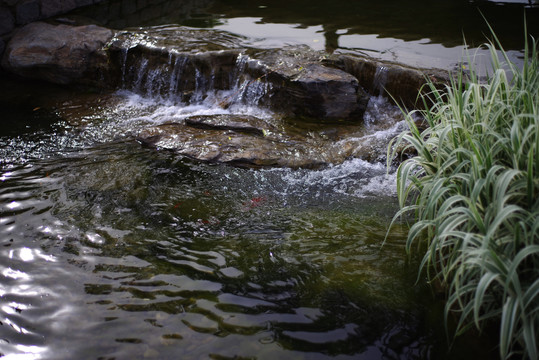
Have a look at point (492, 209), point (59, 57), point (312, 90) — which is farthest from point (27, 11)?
point (492, 209)

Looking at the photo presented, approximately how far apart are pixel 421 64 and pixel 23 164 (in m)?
4.79

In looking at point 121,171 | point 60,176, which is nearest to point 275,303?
point 121,171

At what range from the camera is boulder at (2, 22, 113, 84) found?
269 inches

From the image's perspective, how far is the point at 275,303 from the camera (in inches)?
111

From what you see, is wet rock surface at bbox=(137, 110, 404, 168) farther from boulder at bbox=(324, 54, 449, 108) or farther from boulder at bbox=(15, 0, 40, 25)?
boulder at bbox=(15, 0, 40, 25)

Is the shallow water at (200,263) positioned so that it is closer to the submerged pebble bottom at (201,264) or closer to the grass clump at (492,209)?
the submerged pebble bottom at (201,264)

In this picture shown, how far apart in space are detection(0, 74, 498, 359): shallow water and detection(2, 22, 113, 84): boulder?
7.14 feet

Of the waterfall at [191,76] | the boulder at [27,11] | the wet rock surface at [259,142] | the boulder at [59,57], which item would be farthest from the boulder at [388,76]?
the boulder at [27,11]

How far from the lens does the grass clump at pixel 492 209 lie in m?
2.08

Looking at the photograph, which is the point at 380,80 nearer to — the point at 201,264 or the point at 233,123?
the point at 233,123

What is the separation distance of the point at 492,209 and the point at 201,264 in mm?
1843

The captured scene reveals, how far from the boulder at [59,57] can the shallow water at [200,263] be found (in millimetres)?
2175

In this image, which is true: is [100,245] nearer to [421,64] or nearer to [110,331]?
[110,331]

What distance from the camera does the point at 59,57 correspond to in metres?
6.82
